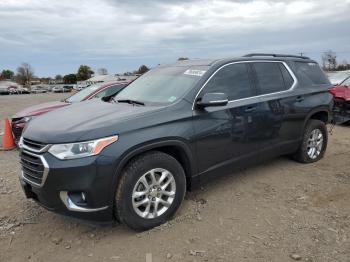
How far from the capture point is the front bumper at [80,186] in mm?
3375

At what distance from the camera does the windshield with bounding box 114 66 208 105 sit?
437 cm

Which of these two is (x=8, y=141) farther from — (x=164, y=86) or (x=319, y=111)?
(x=319, y=111)

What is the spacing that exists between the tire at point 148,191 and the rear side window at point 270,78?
190 centimetres

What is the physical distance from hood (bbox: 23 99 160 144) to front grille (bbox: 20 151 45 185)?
0.19 meters

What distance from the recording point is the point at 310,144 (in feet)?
20.0

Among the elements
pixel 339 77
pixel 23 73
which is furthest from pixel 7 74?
pixel 339 77

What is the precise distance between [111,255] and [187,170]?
1271 mm

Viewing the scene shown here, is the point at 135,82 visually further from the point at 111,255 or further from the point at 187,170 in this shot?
the point at 111,255

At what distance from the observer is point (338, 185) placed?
16.8ft

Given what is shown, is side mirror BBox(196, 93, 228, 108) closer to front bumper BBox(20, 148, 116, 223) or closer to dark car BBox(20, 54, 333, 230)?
dark car BBox(20, 54, 333, 230)

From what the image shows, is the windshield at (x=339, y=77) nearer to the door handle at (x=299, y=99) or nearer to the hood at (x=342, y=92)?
the hood at (x=342, y=92)

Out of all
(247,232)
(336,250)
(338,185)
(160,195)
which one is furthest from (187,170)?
(338,185)

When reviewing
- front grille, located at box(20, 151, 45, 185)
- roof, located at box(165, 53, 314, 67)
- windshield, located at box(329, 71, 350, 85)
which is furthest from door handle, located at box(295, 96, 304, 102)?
windshield, located at box(329, 71, 350, 85)

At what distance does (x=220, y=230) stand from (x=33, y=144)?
83.7 inches
